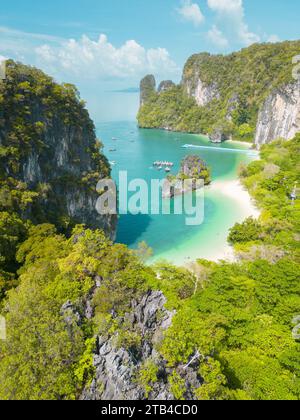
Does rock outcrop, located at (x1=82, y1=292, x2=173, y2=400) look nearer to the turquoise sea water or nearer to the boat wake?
the turquoise sea water

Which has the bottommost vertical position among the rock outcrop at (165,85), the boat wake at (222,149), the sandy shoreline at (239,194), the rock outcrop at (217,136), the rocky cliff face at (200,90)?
the sandy shoreline at (239,194)

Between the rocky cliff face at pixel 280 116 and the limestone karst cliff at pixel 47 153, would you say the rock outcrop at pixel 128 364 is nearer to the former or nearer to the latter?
the limestone karst cliff at pixel 47 153

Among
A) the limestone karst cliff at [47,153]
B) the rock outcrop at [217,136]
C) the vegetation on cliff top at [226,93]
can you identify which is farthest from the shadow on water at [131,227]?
the rock outcrop at [217,136]

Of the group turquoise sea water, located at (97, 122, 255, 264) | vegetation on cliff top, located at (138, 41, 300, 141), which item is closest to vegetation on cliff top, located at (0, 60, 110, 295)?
turquoise sea water, located at (97, 122, 255, 264)

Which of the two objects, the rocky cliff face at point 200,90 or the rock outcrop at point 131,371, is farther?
the rocky cliff face at point 200,90

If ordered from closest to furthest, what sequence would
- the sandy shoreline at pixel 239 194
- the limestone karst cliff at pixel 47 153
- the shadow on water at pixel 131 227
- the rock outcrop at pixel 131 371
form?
the rock outcrop at pixel 131 371
the limestone karst cliff at pixel 47 153
the shadow on water at pixel 131 227
the sandy shoreline at pixel 239 194

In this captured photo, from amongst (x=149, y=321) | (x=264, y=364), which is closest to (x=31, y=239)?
(x=149, y=321)
